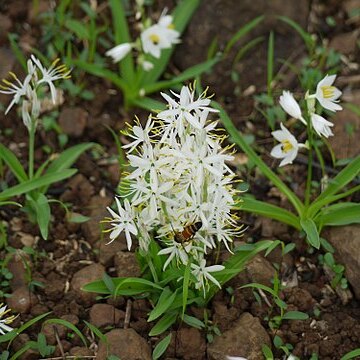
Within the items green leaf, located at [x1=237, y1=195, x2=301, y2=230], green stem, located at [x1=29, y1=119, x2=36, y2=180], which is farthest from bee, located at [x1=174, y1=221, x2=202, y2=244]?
green stem, located at [x1=29, y1=119, x2=36, y2=180]

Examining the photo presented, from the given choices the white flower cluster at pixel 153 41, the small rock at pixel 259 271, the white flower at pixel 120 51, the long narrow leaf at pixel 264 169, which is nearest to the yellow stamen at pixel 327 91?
the long narrow leaf at pixel 264 169

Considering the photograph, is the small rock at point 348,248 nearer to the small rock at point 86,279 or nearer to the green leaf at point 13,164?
the small rock at point 86,279

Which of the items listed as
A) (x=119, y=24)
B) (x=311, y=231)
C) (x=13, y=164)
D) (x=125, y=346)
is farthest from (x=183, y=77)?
(x=125, y=346)

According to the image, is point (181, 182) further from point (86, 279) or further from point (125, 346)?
point (86, 279)

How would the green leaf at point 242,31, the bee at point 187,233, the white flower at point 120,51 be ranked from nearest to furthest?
the bee at point 187,233 → the white flower at point 120,51 → the green leaf at point 242,31

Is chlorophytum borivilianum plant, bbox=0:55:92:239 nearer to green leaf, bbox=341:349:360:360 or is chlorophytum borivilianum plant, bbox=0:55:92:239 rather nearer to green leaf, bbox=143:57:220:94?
green leaf, bbox=143:57:220:94

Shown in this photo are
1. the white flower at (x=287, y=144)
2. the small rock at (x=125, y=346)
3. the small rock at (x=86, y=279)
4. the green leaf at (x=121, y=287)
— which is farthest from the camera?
the white flower at (x=287, y=144)
